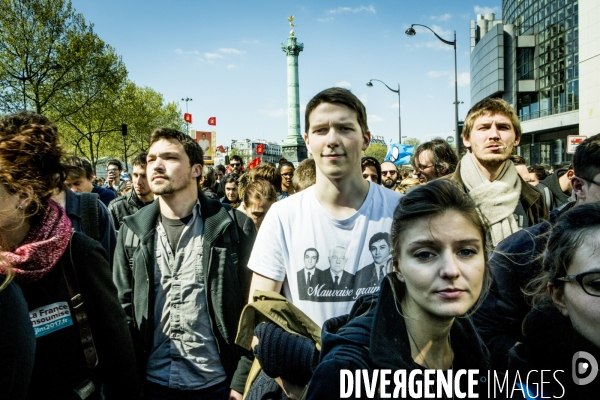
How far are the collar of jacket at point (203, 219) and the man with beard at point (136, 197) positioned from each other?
2953 millimetres

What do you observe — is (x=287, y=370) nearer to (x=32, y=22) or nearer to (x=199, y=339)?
(x=199, y=339)

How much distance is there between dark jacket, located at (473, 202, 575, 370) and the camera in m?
1.87

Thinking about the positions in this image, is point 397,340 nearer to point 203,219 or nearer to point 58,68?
point 203,219

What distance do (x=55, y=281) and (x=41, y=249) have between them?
0.56ft

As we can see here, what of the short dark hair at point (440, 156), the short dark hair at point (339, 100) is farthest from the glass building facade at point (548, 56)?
the short dark hair at point (339, 100)

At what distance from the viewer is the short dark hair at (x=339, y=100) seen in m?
2.40

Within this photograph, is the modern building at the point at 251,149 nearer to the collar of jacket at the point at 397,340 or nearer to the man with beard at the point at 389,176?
the man with beard at the point at 389,176

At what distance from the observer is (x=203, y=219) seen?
3092 mm

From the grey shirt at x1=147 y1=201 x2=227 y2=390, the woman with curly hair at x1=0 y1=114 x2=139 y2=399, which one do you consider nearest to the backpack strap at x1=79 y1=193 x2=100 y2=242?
the grey shirt at x1=147 y1=201 x2=227 y2=390

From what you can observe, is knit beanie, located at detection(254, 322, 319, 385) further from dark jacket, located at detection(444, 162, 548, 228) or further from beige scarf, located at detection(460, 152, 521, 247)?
dark jacket, located at detection(444, 162, 548, 228)

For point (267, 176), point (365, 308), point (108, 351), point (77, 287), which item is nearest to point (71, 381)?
point (108, 351)

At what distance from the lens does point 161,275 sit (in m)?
2.89

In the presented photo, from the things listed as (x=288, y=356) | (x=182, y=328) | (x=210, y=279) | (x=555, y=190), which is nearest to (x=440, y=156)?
(x=555, y=190)

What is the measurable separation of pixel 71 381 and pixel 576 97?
→ 4527 cm
